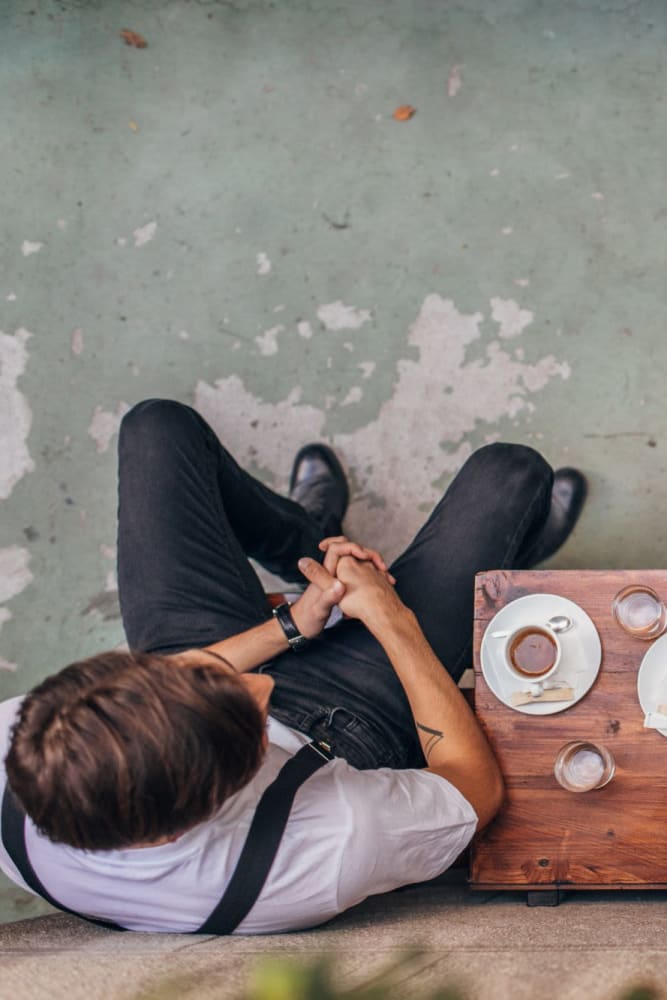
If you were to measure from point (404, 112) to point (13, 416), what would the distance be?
1436 millimetres

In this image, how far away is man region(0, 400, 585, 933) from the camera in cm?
123

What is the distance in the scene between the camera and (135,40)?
275 cm

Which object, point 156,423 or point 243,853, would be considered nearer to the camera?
point 243,853

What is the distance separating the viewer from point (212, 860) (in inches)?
55.0

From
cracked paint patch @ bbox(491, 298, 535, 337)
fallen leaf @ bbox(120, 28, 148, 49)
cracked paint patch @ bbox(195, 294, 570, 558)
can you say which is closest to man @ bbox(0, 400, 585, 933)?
cracked paint patch @ bbox(195, 294, 570, 558)

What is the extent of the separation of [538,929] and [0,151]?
2546mm

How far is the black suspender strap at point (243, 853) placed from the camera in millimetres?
1396

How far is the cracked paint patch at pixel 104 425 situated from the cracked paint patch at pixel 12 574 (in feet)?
1.22

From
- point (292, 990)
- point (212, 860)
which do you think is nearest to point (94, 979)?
point (212, 860)

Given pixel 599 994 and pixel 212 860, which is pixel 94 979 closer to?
pixel 212 860

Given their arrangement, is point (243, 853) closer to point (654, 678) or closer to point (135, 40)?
point (654, 678)

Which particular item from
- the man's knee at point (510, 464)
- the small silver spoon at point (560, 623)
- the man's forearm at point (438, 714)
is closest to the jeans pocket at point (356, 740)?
the man's forearm at point (438, 714)

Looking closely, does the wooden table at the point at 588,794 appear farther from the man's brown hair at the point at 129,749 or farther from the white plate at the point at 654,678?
the man's brown hair at the point at 129,749

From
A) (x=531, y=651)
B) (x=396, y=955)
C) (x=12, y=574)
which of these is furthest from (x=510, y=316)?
(x=396, y=955)
